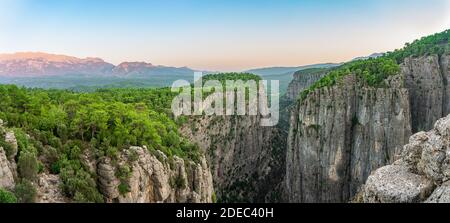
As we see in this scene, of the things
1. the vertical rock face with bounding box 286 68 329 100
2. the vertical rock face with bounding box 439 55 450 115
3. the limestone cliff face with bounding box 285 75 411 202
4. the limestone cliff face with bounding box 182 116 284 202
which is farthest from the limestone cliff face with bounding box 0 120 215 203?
the vertical rock face with bounding box 286 68 329 100

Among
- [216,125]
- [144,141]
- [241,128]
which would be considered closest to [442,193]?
[144,141]

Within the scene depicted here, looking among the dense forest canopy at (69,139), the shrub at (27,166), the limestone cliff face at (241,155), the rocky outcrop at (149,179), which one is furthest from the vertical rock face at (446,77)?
the shrub at (27,166)

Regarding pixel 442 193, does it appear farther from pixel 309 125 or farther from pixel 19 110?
pixel 309 125

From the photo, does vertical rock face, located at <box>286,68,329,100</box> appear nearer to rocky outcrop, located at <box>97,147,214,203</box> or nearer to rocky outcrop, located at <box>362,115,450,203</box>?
rocky outcrop, located at <box>97,147,214,203</box>

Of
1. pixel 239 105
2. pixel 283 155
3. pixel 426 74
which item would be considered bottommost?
pixel 283 155

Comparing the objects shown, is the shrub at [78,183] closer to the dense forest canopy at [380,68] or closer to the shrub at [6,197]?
the shrub at [6,197]

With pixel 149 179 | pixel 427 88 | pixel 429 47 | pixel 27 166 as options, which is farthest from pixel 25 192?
pixel 429 47

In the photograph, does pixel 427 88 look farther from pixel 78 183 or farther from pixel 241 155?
pixel 78 183
